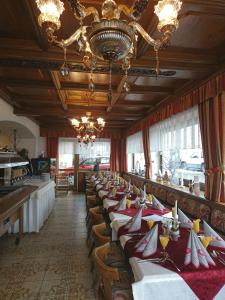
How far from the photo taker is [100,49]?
1.48 meters

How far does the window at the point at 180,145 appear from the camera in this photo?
155 inches

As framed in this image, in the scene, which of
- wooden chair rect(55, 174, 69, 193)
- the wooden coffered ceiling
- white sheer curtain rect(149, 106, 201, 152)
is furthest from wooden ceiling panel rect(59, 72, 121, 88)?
wooden chair rect(55, 174, 69, 193)

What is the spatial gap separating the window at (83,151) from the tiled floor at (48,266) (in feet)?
17.3

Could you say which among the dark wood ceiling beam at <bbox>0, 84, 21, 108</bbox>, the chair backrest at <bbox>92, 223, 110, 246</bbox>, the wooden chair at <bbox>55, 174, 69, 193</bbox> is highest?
the dark wood ceiling beam at <bbox>0, 84, 21, 108</bbox>

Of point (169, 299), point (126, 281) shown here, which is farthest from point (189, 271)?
point (126, 281)

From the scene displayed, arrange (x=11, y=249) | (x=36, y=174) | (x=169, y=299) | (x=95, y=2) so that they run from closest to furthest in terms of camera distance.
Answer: (x=169, y=299) < (x=95, y=2) < (x=11, y=249) < (x=36, y=174)

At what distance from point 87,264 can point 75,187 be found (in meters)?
6.71

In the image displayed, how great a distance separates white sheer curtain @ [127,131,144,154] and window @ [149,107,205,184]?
3.56ft

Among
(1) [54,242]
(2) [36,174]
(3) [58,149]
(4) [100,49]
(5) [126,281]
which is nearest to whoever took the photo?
(4) [100,49]

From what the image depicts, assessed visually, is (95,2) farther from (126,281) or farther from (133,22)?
(126,281)

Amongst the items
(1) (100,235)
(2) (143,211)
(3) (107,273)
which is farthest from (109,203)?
(3) (107,273)

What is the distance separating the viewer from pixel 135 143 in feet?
25.5

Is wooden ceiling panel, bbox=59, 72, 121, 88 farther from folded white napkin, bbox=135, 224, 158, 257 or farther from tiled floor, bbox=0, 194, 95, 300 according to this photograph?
tiled floor, bbox=0, 194, 95, 300

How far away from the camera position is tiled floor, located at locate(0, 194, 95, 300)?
2.37 meters
